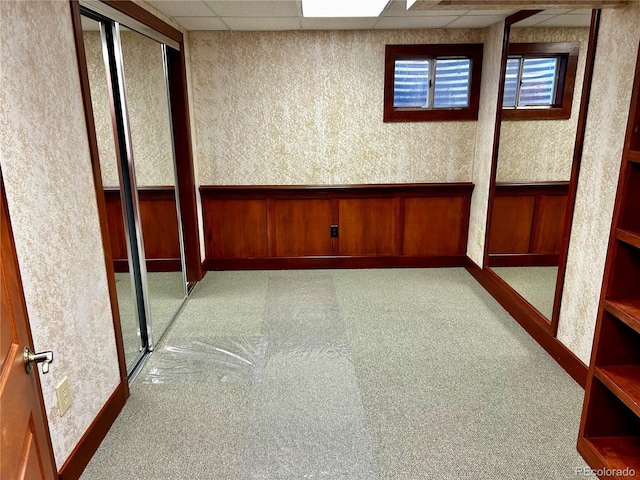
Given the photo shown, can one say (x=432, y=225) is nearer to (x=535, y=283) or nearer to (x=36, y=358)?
(x=535, y=283)

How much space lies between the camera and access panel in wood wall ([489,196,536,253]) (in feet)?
11.1

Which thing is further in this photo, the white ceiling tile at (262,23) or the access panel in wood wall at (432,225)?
the access panel in wood wall at (432,225)

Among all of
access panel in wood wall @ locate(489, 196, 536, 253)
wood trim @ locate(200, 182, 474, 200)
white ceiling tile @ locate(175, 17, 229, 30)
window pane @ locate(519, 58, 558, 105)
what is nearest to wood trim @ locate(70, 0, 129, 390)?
white ceiling tile @ locate(175, 17, 229, 30)

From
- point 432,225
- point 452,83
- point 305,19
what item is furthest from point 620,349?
point 305,19

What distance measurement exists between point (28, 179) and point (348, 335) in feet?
6.76

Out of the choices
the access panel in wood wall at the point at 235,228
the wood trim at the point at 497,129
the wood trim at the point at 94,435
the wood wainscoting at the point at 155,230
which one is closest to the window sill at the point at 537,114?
the wood trim at the point at 497,129

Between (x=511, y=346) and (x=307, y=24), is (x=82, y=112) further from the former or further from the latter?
(x=511, y=346)

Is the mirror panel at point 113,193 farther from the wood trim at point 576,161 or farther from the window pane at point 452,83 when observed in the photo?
the window pane at point 452,83

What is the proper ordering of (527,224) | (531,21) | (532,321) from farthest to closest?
(527,224)
(531,21)
(532,321)

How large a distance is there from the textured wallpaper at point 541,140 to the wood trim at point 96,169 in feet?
8.29

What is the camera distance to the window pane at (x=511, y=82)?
3.28 metres

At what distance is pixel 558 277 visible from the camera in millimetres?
2592

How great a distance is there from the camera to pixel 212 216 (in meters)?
4.15

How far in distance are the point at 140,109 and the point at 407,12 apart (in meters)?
1.99
